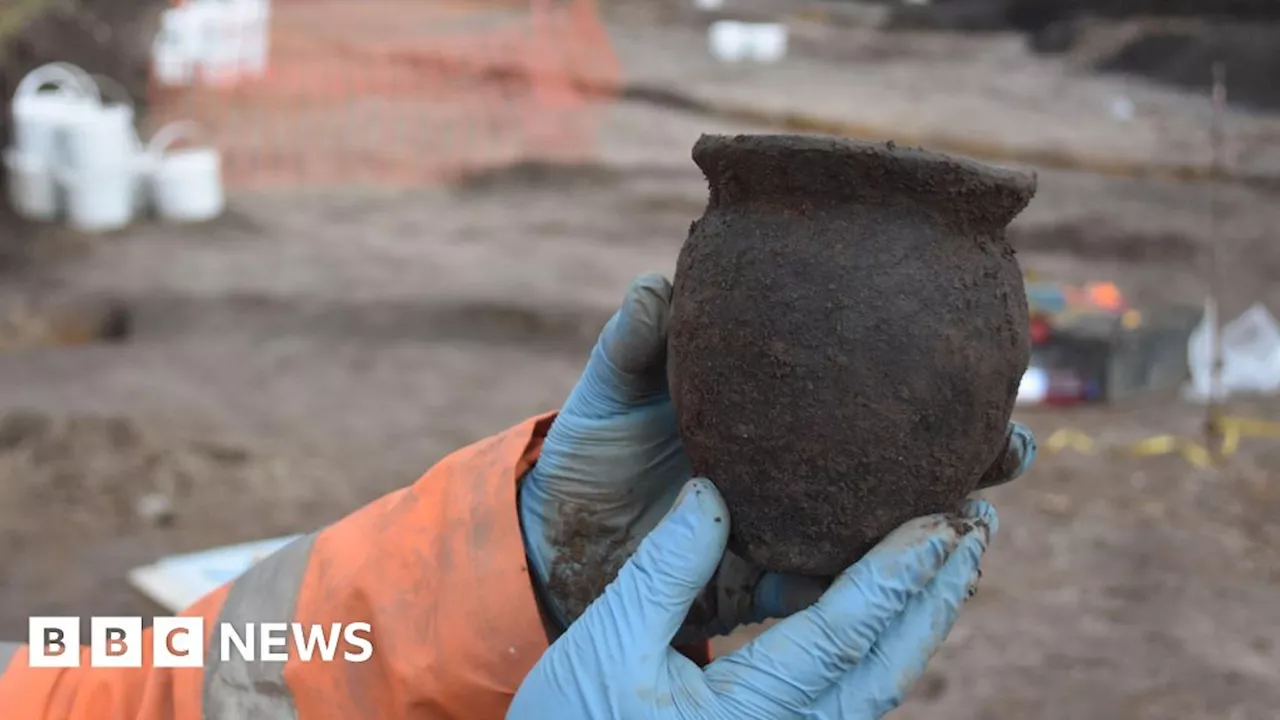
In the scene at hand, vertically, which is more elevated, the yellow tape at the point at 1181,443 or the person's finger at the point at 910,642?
the person's finger at the point at 910,642

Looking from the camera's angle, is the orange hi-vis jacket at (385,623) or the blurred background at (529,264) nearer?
the orange hi-vis jacket at (385,623)

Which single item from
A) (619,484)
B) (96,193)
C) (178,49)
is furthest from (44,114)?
(619,484)

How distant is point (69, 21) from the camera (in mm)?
9406

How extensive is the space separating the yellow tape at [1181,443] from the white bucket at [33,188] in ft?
19.6

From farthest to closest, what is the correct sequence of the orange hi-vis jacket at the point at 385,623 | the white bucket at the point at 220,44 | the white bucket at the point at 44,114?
1. the white bucket at the point at 220,44
2. the white bucket at the point at 44,114
3. the orange hi-vis jacket at the point at 385,623

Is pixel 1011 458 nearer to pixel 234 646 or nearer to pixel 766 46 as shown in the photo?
pixel 234 646

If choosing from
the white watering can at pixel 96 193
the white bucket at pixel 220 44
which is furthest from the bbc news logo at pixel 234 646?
the white bucket at pixel 220 44

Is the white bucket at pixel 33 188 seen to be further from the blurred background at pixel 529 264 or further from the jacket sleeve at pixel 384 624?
the jacket sleeve at pixel 384 624

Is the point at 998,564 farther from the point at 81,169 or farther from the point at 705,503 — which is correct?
the point at 81,169

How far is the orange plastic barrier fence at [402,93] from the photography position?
9.76 metres

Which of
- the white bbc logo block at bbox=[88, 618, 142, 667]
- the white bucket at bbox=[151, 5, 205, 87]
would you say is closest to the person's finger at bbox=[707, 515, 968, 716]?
the white bbc logo block at bbox=[88, 618, 142, 667]

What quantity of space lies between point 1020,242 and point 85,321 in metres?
5.51

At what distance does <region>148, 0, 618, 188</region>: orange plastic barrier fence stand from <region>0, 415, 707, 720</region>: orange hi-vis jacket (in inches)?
295

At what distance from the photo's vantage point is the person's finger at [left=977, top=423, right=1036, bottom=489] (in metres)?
1.84
